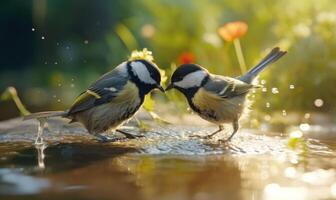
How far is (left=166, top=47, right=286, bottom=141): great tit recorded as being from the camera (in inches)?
174

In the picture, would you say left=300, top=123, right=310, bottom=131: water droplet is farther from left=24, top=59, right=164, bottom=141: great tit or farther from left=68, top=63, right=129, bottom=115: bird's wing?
left=68, top=63, right=129, bottom=115: bird's wing

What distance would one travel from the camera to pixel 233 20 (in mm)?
6863

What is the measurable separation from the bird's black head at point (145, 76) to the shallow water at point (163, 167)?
0.27 metres

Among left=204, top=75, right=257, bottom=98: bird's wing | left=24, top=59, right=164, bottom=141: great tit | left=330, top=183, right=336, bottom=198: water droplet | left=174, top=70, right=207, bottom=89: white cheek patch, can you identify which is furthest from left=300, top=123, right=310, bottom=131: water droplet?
left=330, top=183, right=336, bottom=198: water droplet

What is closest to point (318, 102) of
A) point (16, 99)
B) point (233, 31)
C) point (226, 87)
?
point (233, 31)

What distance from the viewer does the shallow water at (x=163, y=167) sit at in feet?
9.22

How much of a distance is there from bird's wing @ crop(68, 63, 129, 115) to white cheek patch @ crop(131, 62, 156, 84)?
73 mm

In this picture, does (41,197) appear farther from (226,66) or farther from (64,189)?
(226,66)

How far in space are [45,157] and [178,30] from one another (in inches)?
143

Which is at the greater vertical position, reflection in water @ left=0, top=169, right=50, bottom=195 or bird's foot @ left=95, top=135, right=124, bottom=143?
bird's foot @ left=95, top=135, right=124, bottom=143

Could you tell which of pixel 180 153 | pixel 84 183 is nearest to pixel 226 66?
pixel 180 153

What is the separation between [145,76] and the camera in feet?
14.2

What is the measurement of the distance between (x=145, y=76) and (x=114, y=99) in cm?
24

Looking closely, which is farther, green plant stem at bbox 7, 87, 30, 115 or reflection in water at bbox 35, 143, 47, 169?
green plant stem at bbox 7, 87, 30, 115
